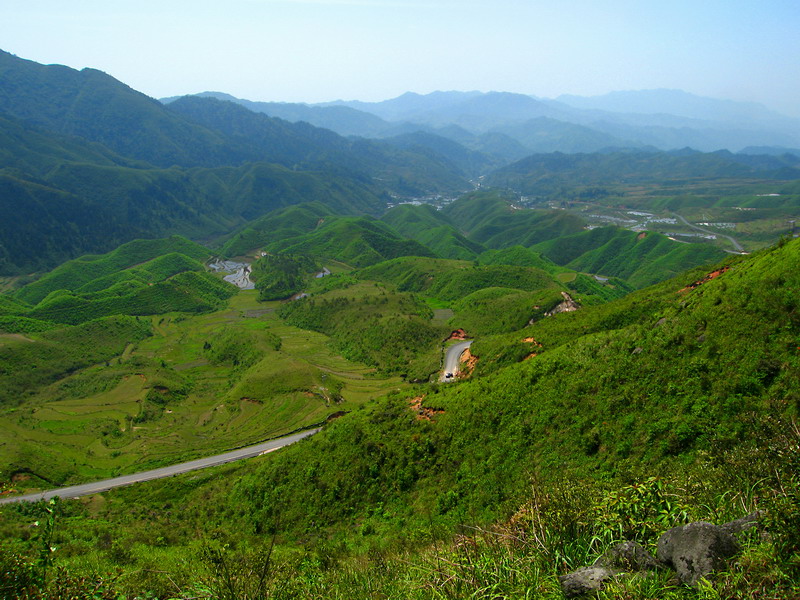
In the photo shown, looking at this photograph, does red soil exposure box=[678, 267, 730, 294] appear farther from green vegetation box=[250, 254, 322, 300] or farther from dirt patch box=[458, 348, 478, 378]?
green vegetation box=[250, 254, 322, 300]

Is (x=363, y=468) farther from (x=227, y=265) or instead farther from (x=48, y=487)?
(x=227, y=265)

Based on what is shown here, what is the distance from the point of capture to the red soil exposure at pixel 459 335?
81600 mm

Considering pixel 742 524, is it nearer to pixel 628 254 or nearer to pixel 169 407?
pixel 169 407

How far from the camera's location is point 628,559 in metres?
10.3

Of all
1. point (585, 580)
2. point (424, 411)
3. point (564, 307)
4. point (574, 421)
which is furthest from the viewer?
point (564, 307)

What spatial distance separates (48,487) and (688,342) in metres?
63.6

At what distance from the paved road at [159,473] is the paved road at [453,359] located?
2001 cm

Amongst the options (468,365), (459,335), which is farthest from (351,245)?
(468,365)

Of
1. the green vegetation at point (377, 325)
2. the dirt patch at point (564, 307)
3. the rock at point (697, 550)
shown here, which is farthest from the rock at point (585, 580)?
the dirt patch at point (564, 307)

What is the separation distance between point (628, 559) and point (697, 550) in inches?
60.8

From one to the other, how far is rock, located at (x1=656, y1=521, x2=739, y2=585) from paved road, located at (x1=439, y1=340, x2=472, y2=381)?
48.1 metres

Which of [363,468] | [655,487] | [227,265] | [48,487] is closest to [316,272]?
Answer: [227,265]

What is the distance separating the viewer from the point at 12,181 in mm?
182125

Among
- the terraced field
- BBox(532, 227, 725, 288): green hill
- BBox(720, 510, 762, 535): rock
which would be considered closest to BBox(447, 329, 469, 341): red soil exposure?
the terraced field
